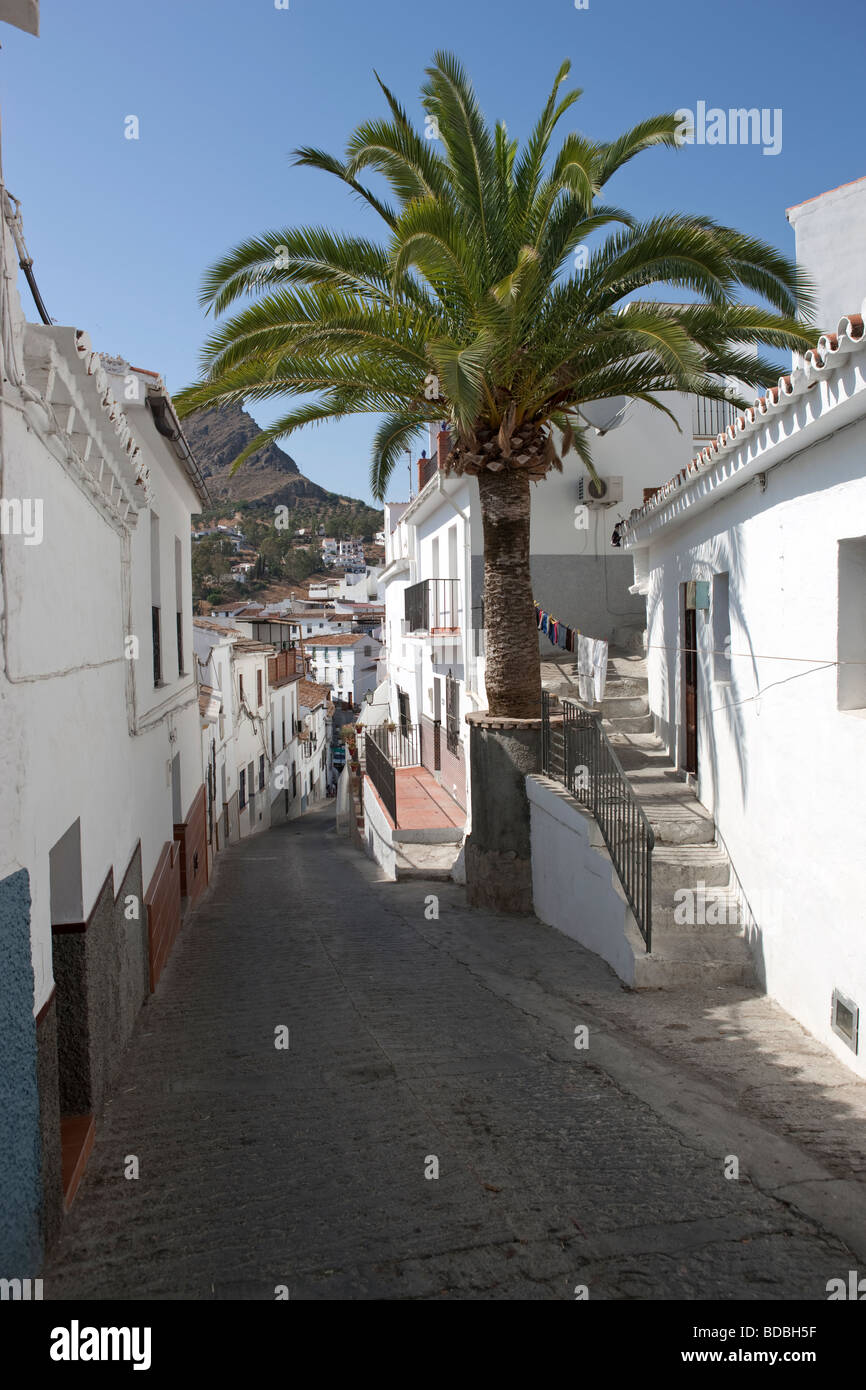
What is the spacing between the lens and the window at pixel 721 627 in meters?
8.89

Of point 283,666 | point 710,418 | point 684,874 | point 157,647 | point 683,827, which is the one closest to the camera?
point 684,874

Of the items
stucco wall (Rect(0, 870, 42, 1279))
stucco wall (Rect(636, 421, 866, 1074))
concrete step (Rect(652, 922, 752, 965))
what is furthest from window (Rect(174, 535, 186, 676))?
stucco wall (Rect(0, 870, 42, 1279))

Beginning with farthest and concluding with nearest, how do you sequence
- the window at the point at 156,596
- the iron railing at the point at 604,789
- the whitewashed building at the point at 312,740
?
the whitewashed building at the point at 312,740, the window at the point at 156,596, the iron railing at the point at 604,789

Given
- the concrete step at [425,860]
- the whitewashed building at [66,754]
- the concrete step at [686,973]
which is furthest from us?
the concrete step at [425,860]

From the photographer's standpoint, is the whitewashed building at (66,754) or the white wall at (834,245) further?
the white wall at (834,245)

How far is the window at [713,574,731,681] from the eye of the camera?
29.2ft

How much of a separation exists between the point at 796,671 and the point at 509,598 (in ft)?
15.4

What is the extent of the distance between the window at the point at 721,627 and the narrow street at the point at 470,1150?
288 cm

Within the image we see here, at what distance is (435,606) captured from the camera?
1886 cm

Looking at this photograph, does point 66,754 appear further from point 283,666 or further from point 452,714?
point 283,666

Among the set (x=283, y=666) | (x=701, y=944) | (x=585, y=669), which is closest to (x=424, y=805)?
(x=585, y=669)

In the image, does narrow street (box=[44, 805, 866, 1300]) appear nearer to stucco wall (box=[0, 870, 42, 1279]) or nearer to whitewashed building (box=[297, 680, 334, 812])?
stucco wall (box=[0, 870, 42, 1279])

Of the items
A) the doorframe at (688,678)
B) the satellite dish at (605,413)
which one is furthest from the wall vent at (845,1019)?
the satellite dish at (605,413)

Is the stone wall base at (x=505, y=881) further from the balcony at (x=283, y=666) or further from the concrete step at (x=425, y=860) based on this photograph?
the balcony at (x=283, y=666)
